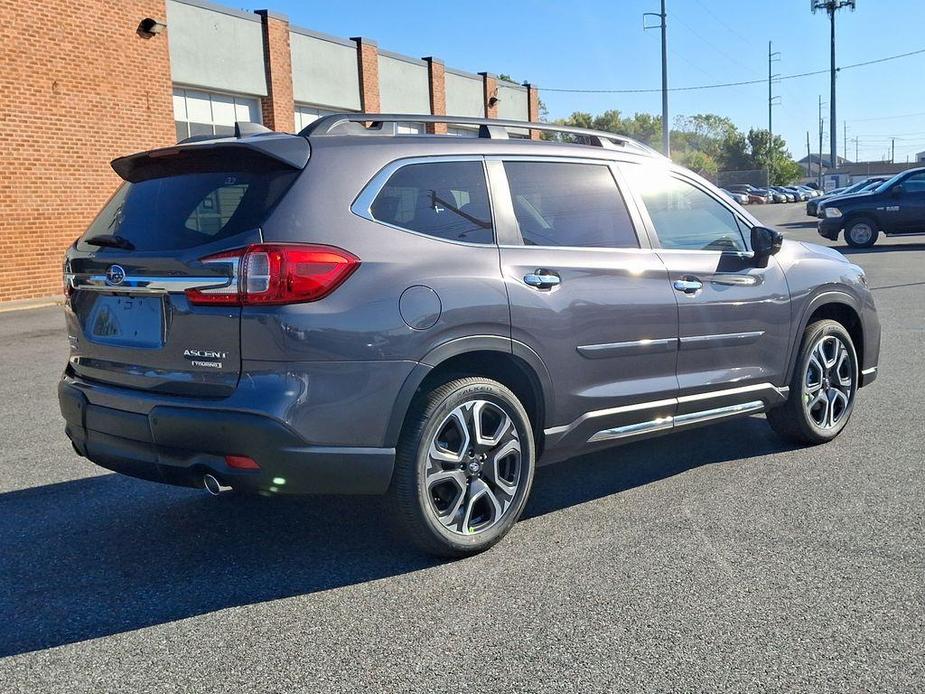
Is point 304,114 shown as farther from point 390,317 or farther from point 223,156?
point 390,317

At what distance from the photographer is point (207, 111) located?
2111cm

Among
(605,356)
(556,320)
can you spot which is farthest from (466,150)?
(605,356)

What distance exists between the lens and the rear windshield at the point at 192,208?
3787 mm

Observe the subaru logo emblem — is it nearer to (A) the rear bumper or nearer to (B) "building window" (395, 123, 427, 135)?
(A) the rear bumper

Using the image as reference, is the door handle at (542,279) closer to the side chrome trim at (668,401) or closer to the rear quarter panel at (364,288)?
the rear quarter panel at (364,288)

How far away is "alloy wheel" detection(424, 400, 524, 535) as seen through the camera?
13.3ft

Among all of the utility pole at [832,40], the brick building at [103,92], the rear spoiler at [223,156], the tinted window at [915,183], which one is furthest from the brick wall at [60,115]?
the utility pole at [832,40]

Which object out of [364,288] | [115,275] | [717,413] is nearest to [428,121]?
[364,288]

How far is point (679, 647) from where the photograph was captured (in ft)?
10.6

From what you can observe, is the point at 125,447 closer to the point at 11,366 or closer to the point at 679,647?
the point at 679,647

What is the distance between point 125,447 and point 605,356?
2207 mm

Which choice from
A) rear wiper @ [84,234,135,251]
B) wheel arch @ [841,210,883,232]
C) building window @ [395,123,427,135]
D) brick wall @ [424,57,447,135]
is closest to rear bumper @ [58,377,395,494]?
rear wiper @ [84,234,135,251]

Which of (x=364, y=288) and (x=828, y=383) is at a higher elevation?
(x=364, y=288)

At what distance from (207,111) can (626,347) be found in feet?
60.3
